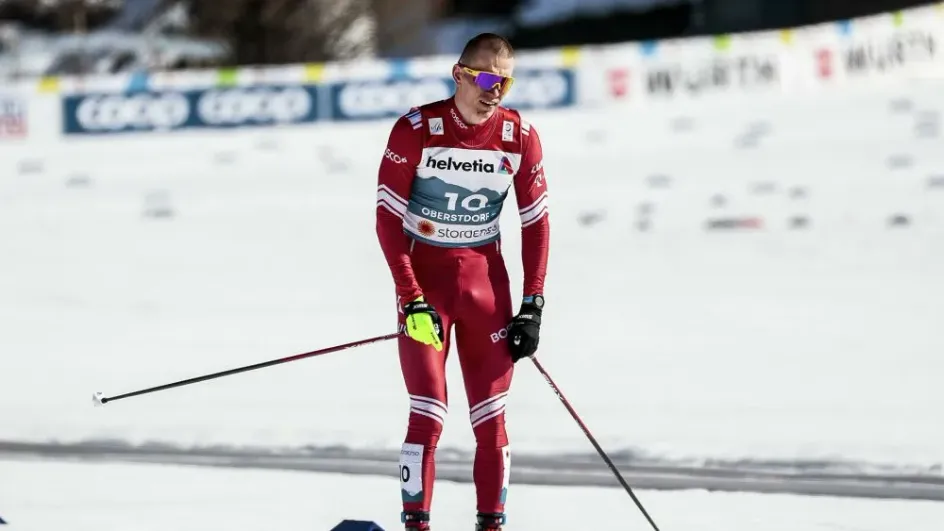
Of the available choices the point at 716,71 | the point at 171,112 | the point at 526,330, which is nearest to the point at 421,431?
the point at 526,330

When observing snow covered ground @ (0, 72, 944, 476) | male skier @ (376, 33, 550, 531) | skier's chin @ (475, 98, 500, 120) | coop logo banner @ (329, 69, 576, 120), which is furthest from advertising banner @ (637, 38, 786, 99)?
skier's chin @ (475, 98, 500, 120)

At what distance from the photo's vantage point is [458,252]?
19.1 feet

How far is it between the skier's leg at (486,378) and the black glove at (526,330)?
0.17ft

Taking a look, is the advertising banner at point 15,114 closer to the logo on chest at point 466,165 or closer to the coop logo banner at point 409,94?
the coop logo banner at point 409,94

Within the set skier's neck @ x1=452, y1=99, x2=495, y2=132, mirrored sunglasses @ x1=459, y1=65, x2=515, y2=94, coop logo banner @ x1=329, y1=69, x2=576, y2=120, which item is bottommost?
skier's neck @ x1=452, y1=99, x2=495, y2=132

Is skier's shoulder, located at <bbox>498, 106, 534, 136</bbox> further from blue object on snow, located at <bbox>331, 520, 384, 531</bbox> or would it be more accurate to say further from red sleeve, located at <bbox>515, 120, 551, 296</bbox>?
blue object on snow, located at <bbox>331, 520, 384, 531</bbox>

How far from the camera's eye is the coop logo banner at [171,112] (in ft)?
84.8

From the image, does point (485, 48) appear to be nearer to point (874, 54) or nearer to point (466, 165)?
point (466, 165)

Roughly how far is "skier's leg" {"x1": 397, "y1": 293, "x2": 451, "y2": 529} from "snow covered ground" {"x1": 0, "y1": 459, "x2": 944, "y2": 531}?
0.77 meters

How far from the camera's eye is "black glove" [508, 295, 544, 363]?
225 inches

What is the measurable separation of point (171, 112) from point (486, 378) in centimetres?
2103

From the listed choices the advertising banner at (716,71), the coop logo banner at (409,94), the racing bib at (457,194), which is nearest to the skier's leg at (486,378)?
the racing bib at (457,194)

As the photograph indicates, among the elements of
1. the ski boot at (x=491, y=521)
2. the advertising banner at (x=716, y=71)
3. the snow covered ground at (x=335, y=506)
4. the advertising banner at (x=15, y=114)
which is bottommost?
the snow covered ground at (x=335, y=506)

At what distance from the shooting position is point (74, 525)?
6461 millimetres
